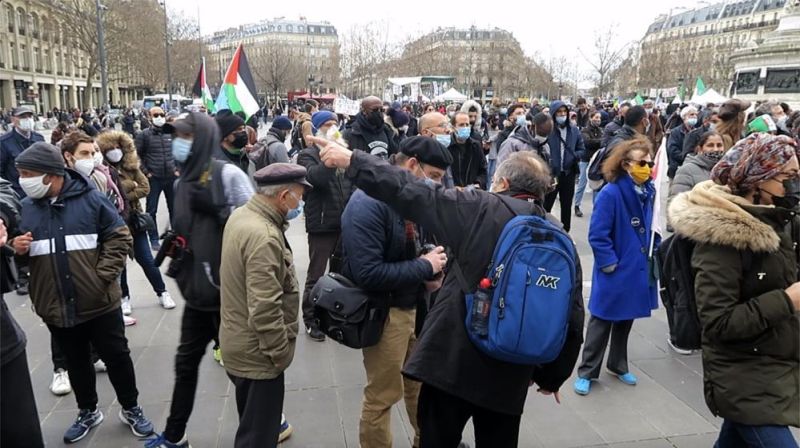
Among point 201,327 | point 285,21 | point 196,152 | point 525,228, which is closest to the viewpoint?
point 525,228

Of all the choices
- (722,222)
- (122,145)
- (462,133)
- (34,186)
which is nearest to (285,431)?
(34,186)

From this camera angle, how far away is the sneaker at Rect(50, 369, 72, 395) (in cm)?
412

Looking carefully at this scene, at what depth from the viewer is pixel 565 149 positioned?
8375mm

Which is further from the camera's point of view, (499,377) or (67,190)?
(67,190)

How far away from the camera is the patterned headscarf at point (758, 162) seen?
7.92 feet

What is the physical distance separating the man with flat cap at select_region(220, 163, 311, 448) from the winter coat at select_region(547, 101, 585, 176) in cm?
602

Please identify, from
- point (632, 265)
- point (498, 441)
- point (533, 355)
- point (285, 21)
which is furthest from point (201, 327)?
point (285, 21)

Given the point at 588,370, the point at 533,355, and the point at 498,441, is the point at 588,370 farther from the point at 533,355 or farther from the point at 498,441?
the point at 533,355

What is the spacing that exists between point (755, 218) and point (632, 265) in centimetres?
184

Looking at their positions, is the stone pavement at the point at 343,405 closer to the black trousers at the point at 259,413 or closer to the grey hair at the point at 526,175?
the black trousers at the point at 259,413

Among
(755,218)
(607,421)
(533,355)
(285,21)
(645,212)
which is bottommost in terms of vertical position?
(607,421)

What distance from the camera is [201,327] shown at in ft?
11.0

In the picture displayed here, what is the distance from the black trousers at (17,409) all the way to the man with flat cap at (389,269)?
156cm

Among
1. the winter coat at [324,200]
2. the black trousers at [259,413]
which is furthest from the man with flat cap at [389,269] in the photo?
the winter coat at [324,200]
